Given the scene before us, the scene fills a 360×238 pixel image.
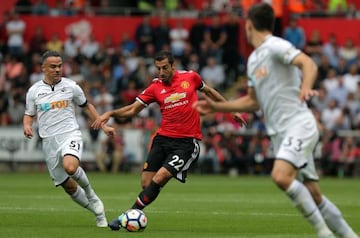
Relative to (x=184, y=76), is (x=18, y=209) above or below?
below

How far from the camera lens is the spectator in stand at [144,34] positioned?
125 ft

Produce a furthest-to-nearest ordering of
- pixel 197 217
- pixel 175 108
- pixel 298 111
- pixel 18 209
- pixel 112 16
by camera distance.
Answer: pixel 112 16, pixel 18 209, pixel 197 217, pixel 175 108, pixel 298 111

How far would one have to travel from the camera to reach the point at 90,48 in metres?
38.7

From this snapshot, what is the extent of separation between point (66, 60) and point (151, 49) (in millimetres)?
3094

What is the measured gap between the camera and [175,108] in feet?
52.8

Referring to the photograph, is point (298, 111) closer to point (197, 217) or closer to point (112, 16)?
point (197, 217)

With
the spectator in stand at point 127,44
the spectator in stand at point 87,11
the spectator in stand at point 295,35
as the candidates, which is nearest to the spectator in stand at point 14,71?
the spectator in stand at point 87,11

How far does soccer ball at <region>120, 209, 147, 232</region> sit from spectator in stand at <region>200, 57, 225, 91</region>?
21.7m

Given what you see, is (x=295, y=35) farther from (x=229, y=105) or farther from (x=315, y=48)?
(x=229, y=105)

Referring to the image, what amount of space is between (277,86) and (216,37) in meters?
26.1

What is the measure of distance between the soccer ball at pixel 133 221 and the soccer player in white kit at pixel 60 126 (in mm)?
887

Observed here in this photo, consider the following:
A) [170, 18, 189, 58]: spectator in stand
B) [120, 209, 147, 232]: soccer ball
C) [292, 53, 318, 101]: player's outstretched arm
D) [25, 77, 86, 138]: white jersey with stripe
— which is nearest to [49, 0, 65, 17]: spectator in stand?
[170, 18, 189, 58]: spectator in stand

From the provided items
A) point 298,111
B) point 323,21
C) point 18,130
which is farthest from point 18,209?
point 323,21

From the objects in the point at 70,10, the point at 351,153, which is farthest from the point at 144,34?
the point at 351,153
